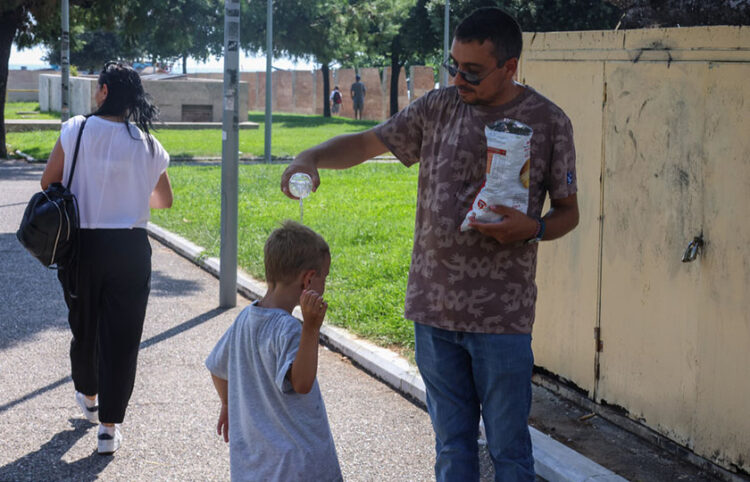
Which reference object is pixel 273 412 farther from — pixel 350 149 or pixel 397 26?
pixel 397 26

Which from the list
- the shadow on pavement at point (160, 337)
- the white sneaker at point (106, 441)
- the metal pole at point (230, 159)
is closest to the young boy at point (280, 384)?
the white sneaker at point (106, 441)

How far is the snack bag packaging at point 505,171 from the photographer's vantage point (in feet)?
10.2

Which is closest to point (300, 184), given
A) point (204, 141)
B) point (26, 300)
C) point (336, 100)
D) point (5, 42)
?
point (26, 300)

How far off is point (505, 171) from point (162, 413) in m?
3.16

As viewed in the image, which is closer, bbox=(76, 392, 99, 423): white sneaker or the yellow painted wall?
the yellow painted wall

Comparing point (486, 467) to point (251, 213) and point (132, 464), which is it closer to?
point (132, 464)

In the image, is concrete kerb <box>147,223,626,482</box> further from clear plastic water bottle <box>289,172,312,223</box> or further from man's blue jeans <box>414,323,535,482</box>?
clear plastic water bottle <box>289,172,312,223</box>

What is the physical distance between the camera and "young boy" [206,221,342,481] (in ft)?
10.2

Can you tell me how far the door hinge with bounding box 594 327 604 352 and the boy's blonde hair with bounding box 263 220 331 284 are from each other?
8.55ft

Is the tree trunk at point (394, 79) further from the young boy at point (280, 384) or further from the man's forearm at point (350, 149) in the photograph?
the young boy at point (280, 384)

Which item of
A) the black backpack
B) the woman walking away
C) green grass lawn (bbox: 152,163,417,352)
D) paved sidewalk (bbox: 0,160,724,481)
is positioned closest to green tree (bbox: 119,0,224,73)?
green grass lawn (bbox: 152,163,417,352)

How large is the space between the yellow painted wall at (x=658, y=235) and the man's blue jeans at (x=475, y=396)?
1.55 metres

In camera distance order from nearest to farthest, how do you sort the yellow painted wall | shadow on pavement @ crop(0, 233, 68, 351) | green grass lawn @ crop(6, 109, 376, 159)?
the yellow painted wall → shadow on pavement @ crop(0, 233, 68, 351) → green grass lawn @ crop(6, 109, 376, 159)

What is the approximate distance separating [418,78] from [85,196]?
4641cm
